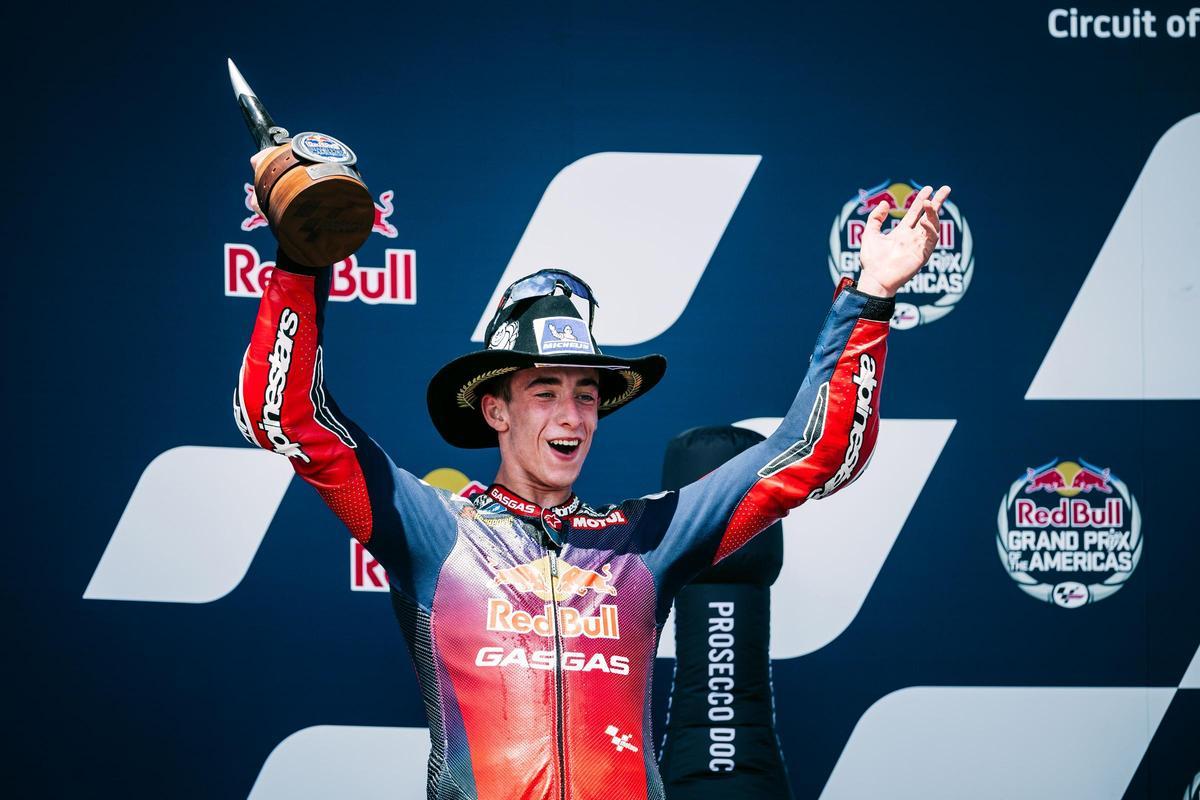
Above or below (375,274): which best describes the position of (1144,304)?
below

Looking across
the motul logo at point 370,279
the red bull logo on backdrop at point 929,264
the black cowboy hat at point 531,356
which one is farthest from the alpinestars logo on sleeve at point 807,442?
the motul logo at point 370,279

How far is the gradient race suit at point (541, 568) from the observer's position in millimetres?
2137

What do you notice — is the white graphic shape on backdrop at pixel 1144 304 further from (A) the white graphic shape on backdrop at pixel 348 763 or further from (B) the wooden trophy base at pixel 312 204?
(B) the wooden trophy base at pixel 312 204

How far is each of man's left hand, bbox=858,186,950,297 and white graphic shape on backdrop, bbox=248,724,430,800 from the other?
75.1 inches

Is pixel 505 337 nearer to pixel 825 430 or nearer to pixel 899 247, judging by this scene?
pixel 825 430

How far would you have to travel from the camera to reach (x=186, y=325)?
3492mm

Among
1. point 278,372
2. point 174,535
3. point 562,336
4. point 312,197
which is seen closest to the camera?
point 312,197

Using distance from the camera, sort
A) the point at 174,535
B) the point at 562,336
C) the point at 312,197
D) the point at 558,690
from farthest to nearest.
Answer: the point at 174,535 < the point at 562,336 < the point at 558,690 < the point at 312,197

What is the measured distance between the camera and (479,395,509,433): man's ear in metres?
2.41

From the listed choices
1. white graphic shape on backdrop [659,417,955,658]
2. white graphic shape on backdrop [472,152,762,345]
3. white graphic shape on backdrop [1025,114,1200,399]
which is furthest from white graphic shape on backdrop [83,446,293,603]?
white graphic shape on backdrop [1025,114,1200,399]

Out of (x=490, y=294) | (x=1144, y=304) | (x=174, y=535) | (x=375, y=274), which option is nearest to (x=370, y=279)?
(x=375, y=274)

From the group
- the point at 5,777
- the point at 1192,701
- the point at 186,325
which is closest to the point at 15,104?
the point at 186,325

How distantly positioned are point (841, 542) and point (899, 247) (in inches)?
58.3

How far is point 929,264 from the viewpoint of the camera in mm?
3557
